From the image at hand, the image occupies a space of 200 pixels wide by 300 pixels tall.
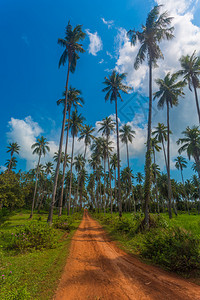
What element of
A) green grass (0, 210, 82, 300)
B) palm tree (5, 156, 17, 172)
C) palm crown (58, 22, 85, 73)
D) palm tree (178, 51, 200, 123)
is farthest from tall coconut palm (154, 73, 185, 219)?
palm tree (5, 156, 17, 172)

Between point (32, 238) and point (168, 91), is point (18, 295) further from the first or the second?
point (168, 91)

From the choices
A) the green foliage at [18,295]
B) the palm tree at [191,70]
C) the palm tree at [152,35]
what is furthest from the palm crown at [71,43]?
the green foliage at [18,295]

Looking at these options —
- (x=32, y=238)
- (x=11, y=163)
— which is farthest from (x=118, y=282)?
(x=11, y=163)

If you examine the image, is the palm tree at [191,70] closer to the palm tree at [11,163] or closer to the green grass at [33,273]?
the green grass at [33,273]

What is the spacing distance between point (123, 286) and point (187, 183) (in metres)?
67.7

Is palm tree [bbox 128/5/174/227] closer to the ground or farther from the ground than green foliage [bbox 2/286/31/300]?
farther from the ground

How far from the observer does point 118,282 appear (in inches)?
167

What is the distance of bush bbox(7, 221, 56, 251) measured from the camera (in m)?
7.32

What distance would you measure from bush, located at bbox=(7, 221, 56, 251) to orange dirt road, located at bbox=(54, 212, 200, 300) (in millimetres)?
2774

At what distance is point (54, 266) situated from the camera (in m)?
5.52

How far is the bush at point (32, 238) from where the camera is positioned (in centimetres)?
732

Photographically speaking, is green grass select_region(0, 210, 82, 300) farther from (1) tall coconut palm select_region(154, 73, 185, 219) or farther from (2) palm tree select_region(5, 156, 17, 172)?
(2) palm tree select_region(5, 156, 17, 172)

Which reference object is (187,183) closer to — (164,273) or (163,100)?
(163,100)

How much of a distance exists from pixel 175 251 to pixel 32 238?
7.30 metres
